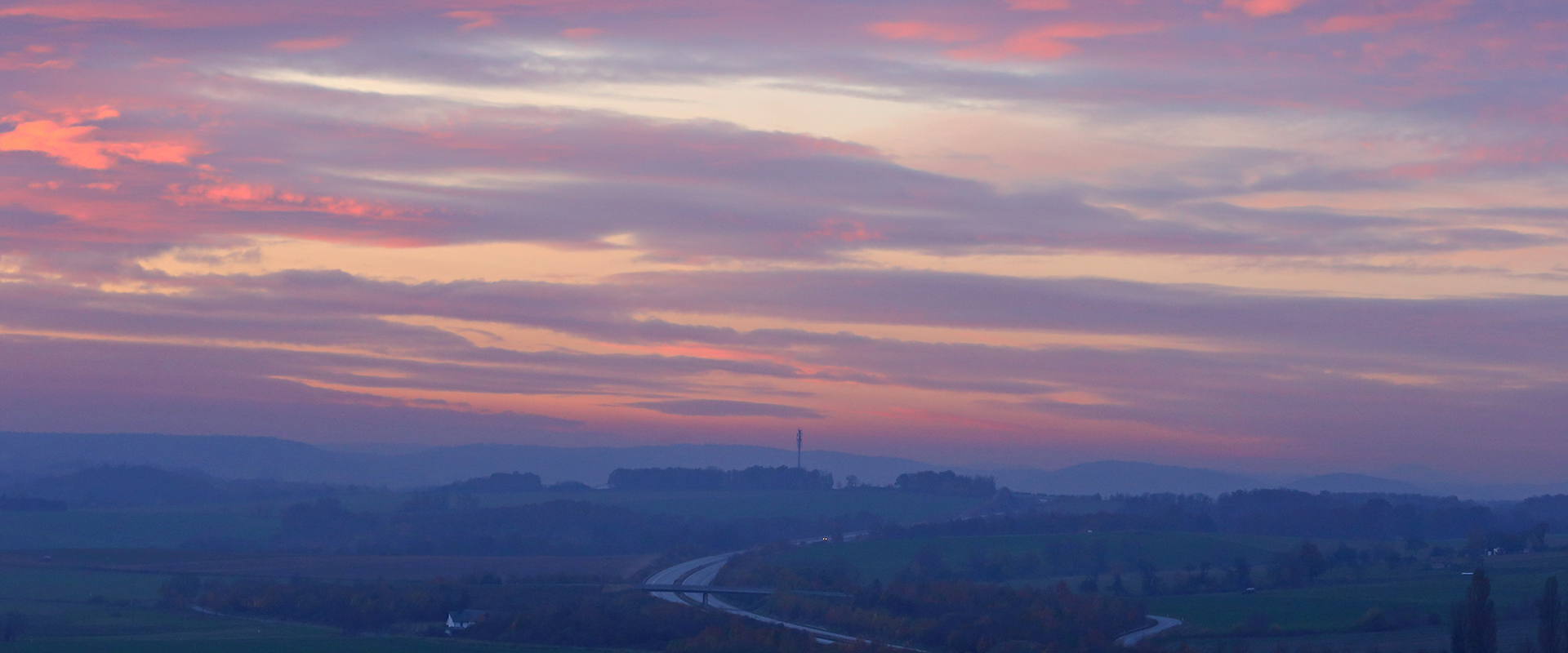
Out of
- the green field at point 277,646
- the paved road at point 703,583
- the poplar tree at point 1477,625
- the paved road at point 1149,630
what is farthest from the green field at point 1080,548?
the poplar tree at point 1477,625

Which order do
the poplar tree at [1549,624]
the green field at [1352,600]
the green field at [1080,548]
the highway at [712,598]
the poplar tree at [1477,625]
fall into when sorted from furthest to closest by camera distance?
the green field at [1080,548] < the green field at [1352,600] < the highway at [712,598] < the poplar tree at [1549,624] < the poplar tree at [1477,625]

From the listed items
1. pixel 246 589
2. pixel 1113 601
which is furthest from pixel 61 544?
pixel 1113 601

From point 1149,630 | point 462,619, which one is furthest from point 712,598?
point 1149,630

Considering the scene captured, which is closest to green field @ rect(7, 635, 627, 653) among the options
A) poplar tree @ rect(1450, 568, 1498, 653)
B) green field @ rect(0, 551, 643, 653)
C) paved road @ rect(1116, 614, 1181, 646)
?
green field @ rect(0, 551, 643, 653)

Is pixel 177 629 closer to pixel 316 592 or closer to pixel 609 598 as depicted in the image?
pixel 316 592

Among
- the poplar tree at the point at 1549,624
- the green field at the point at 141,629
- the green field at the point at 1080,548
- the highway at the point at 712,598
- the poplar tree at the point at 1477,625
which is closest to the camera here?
the poplar tree at the point at 1477,625

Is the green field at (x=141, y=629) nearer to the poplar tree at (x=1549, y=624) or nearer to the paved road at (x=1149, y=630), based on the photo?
the paved road at (x=1149, y=630)

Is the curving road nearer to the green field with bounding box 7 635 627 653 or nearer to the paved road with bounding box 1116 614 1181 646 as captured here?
the paved road with bounding box 1116 614 1181 646
